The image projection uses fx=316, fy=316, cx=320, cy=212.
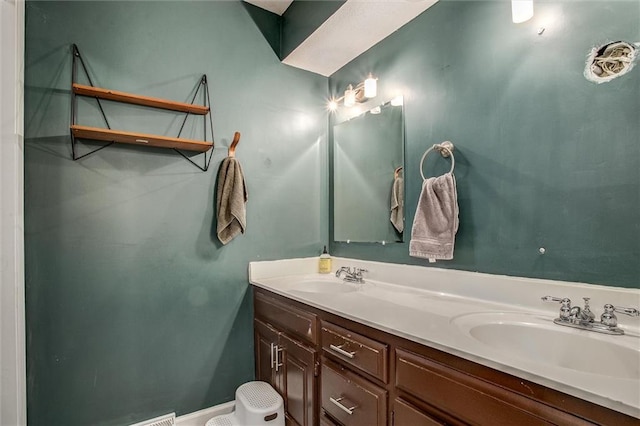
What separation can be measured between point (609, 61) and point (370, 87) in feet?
3.76

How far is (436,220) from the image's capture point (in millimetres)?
1502

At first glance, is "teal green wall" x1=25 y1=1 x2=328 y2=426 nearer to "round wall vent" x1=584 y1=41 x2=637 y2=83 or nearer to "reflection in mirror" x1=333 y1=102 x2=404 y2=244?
"reflection in mirror" x1=333 y1=102 x2=404 y2=244

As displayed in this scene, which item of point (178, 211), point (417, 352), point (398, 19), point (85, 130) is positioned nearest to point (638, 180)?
point (417, 352)

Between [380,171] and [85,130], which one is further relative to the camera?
[380,171]

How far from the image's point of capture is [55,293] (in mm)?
1512

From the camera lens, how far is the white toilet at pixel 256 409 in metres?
1.57

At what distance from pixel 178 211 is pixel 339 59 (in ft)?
4.76

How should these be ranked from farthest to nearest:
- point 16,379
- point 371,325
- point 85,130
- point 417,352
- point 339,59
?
1. point 339,59
2. point 85,130
3. point 16,379
4. point 371,325
5. point 417,352

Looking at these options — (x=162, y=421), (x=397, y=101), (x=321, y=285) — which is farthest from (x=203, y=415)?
(x=397, y=101)

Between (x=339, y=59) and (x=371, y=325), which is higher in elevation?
(x=339, y=59)

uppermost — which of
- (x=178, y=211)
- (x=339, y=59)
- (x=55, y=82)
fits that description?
(x=339, y=59)

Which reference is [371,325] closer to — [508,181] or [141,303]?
[508,181]

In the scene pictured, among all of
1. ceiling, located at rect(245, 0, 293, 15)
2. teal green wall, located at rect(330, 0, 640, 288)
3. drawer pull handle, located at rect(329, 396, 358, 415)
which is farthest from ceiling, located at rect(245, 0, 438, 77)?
drawer pull handle, located at rect(329, 396, 358, 415)

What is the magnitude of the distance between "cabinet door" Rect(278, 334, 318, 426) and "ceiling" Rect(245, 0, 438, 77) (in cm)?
174
